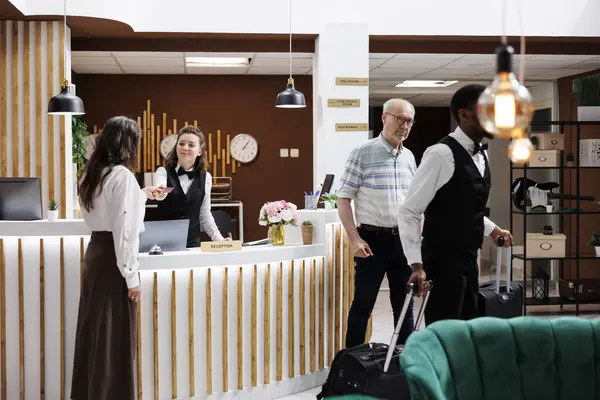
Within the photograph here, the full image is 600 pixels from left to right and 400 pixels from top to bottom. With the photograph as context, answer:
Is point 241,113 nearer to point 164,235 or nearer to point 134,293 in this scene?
point 164,235

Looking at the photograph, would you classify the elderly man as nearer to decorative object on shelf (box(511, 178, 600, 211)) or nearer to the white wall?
decorative object on shelf (box(511, 178, 600, 211))

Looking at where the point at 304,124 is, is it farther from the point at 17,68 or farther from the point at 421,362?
the point at 421,362

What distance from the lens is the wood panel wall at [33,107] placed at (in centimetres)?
683

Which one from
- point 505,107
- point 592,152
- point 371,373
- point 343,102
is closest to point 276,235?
point 371,373

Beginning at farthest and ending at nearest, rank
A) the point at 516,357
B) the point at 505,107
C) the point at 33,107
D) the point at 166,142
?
1. the point at 166,142
2. the point at 33,107
3. the point at 516,357
4. the point at 505,107

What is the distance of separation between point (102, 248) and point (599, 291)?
5.96m

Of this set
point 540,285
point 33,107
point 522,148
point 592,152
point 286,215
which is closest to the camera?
point 522,148

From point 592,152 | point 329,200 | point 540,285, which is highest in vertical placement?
point 592,152

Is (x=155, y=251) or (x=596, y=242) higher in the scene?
(x=155, y=251)

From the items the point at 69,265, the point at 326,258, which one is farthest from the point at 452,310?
the point at 69,265

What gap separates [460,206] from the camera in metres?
3.34

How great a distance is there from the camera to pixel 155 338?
4.37 meters

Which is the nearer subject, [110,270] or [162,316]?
[110,270]

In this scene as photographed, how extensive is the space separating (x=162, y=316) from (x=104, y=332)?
1.92 ft
